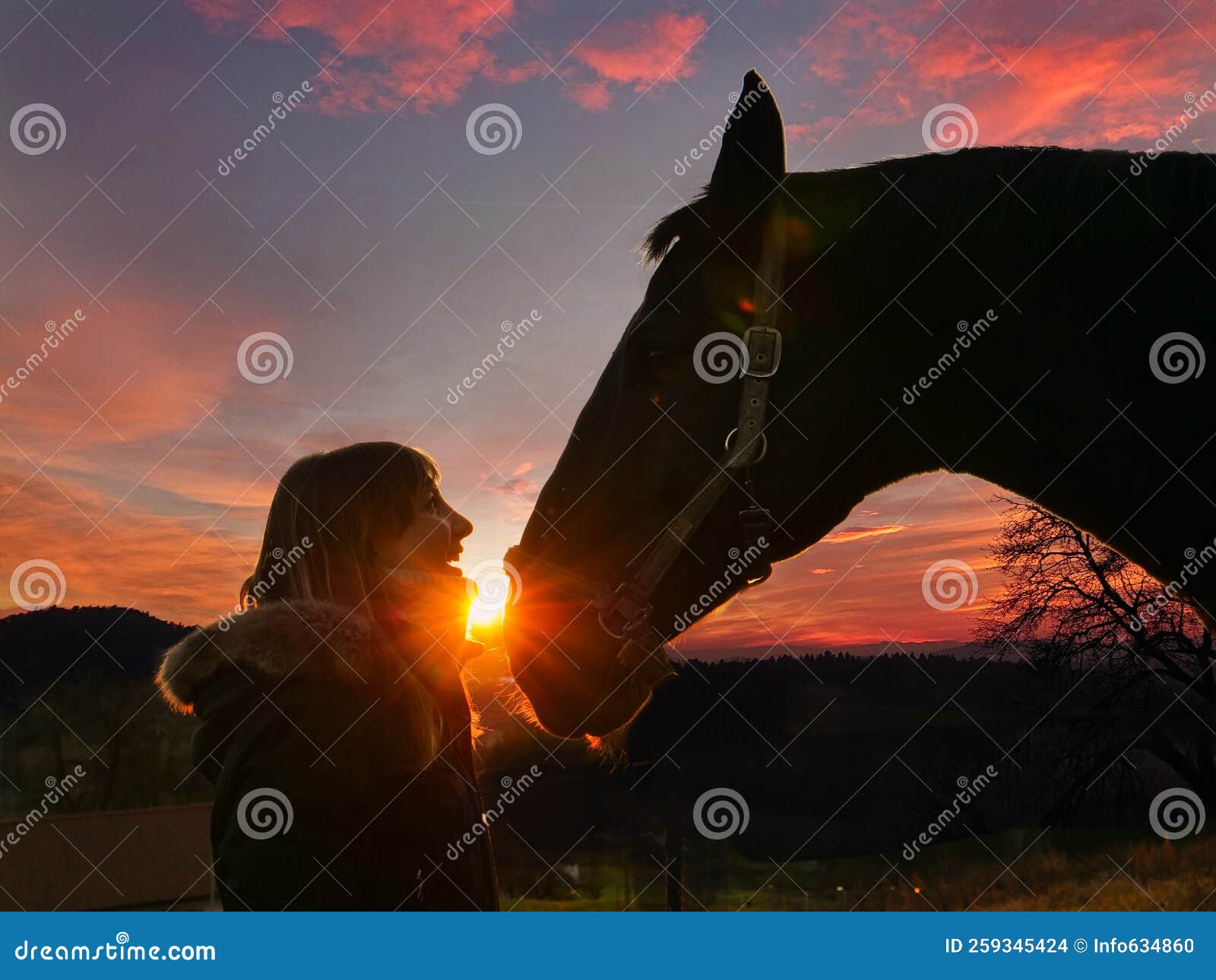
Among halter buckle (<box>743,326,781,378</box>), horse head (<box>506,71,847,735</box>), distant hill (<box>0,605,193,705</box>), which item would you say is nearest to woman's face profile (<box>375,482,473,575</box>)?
horse head (<box>506,71,847,735</box>)

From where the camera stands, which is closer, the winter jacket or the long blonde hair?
the winter jacket

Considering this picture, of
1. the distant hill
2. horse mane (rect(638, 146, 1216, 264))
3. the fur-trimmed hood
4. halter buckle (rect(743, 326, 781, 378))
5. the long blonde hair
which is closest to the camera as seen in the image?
horse mane (rect(638, 146, 1216, 264))

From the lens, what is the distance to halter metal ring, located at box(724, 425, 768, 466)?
212 cm

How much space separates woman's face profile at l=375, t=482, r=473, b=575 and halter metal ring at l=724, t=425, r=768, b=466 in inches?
50.4

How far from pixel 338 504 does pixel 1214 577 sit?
263cm

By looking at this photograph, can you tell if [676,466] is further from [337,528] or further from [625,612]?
[337,528]

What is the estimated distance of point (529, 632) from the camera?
2275mm

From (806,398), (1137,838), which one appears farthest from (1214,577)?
(1137,838)

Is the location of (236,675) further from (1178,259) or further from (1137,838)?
(1137,838)

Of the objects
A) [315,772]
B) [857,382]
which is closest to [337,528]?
[315,772]

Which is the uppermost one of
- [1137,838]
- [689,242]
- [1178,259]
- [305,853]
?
[1137,838]

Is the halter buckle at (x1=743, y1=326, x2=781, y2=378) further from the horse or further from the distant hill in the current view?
→ the distant hill
